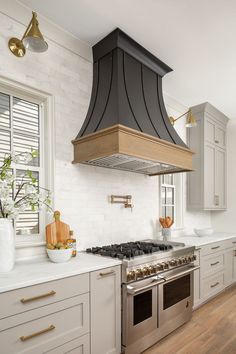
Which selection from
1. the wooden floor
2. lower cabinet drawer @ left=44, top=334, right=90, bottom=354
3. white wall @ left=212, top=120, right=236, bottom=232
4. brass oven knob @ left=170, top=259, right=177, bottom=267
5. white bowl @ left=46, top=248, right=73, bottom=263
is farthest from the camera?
white wall @ left=212, top=120, right=236, bottom=232

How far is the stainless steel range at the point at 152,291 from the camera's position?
2121 millimetres

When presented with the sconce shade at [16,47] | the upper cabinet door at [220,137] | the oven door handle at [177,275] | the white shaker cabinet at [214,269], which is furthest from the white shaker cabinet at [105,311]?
the upper cabinet door at [220,137]

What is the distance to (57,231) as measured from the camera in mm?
2238

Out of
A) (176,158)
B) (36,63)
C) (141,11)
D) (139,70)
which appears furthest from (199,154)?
(36,63)

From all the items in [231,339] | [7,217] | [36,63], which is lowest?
[231,339]

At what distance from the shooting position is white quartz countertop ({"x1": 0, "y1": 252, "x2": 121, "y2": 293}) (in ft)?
5.01

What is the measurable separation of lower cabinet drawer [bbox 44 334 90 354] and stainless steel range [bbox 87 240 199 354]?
0.38 m

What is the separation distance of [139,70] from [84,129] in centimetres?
91

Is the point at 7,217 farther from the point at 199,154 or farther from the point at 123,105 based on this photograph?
the point at 199,154

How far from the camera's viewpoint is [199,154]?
13.9 feet

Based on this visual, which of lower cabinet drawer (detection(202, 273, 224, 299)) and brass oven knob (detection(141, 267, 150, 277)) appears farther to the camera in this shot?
lower cabinet drawer (detection(202, 273, 224, 299))

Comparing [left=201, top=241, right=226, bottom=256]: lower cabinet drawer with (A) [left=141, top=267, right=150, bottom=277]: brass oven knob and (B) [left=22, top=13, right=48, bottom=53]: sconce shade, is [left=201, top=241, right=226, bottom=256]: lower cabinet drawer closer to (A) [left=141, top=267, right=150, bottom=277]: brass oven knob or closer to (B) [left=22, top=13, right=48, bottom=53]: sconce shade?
(A) [left=141, top=267, right=150, bottom=277]: brass oven knob

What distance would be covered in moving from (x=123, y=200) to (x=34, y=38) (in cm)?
198

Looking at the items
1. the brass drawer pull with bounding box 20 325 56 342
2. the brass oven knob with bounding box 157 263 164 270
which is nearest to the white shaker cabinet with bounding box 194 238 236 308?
the brass oven knob with bounding box 157 263 164 270
